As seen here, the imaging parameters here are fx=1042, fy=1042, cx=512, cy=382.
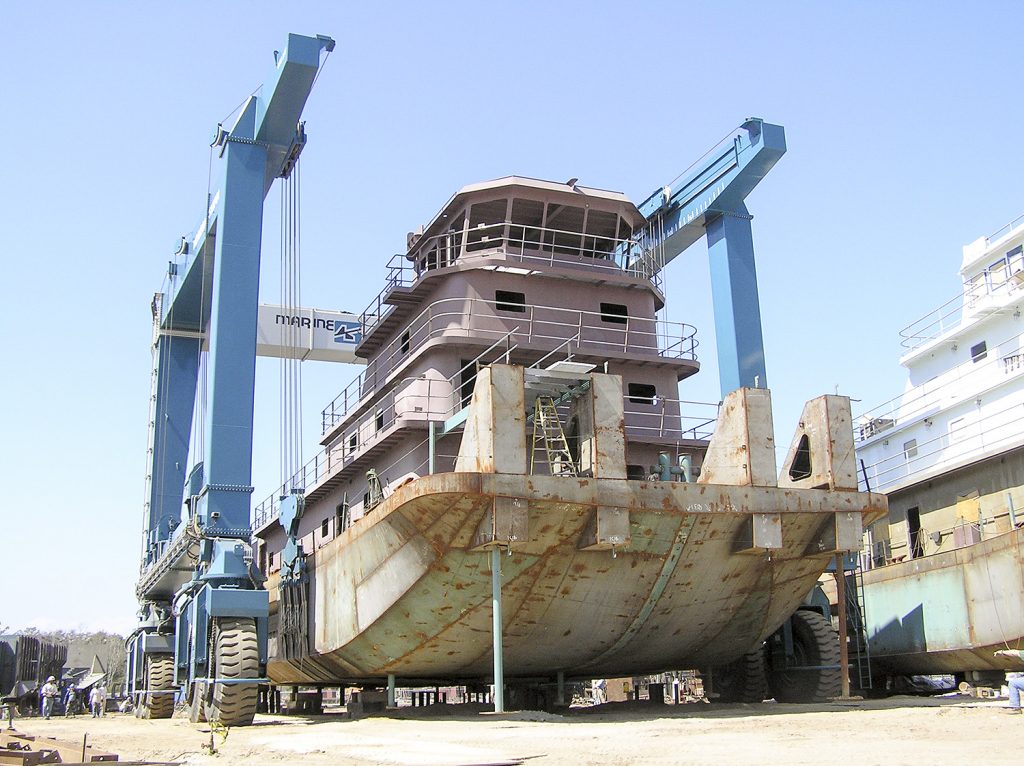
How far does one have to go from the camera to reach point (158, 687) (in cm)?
2209

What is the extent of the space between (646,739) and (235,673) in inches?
311

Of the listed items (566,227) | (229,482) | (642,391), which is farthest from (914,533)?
(229,482)

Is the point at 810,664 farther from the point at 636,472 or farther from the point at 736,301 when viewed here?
the point at 736,301

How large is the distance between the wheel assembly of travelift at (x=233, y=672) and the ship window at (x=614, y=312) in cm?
862

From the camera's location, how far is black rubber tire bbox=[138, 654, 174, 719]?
70.6ft

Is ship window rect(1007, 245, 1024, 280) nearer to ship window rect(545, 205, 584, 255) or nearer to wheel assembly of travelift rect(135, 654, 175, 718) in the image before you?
ship window rect(545, 205, 584, 255)

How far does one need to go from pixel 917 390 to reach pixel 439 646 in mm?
17750

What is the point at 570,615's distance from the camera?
15.6 m

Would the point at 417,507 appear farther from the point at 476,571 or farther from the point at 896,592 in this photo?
the point at 896,592

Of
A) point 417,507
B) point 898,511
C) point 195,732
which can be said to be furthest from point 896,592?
point 195,732

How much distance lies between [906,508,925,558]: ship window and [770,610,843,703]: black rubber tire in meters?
6.78

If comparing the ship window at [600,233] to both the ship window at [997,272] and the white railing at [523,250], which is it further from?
the ship window at [997,272]

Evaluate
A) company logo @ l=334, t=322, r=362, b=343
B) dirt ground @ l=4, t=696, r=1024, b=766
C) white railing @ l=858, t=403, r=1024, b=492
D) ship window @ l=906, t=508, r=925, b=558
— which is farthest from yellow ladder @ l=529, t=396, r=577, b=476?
company logo @ l=334, t=322, r=362, b=343

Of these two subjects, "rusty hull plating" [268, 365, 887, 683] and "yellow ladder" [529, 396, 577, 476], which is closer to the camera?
"rusty hull plating" [268, 365, 887, 683]
